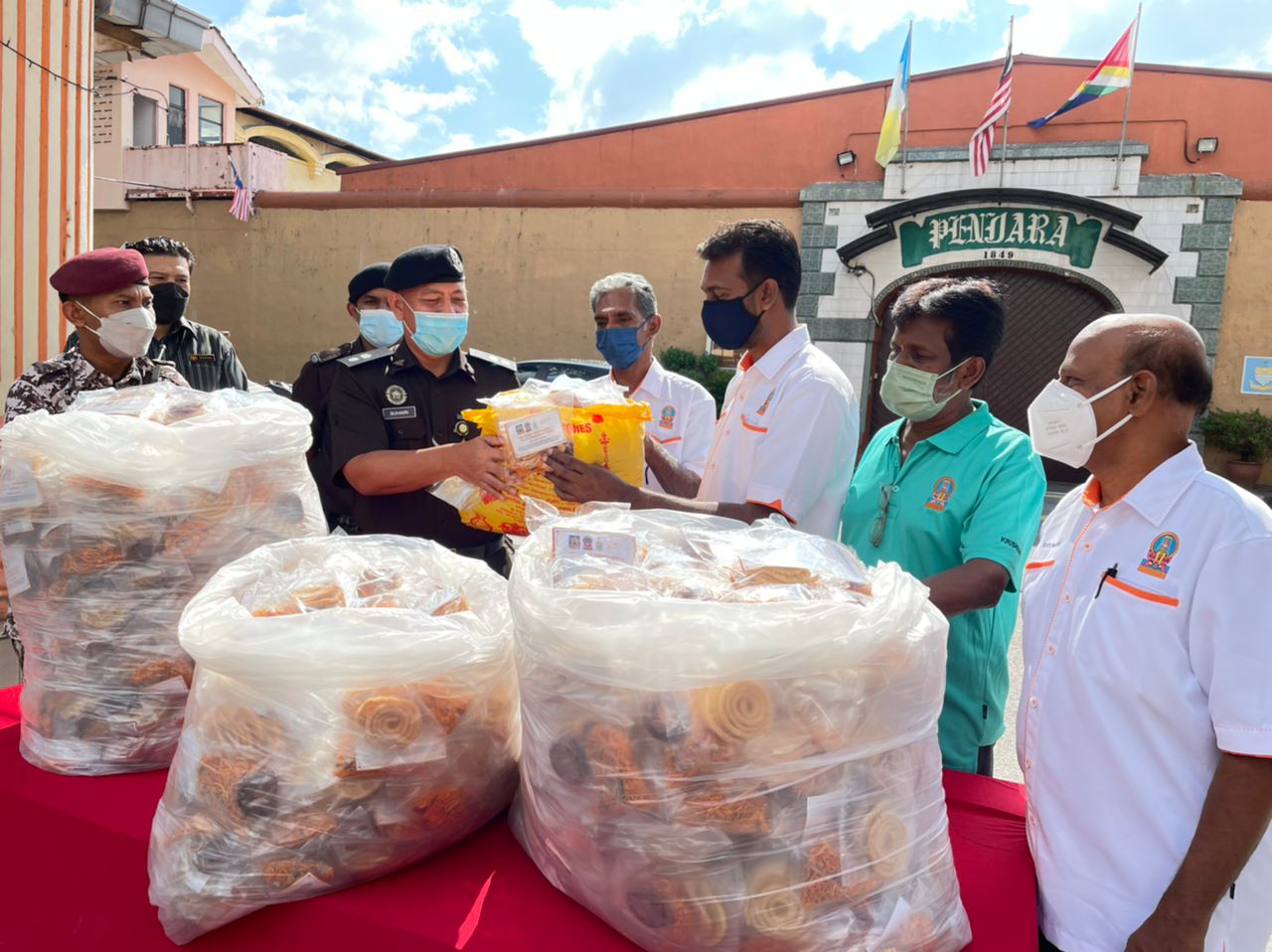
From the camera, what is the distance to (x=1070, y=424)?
1.48 metres

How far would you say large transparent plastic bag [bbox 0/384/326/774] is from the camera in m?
1.56

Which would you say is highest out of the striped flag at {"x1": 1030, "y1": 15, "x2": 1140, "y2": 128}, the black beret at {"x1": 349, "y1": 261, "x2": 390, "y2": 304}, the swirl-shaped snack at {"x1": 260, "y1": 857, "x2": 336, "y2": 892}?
the striped flag at {"x1": 1030, "y1": 15, "x2": 1140, "y2": 128}

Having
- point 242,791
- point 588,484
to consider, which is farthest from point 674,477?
point 242,791

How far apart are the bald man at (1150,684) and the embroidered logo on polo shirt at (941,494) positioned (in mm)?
473

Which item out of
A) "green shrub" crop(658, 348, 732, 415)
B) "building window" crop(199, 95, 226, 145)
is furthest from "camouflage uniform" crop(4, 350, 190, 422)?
"building window" crop(199, 95, 226, 145)

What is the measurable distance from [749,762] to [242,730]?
726 mm

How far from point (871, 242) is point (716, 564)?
41.6 feet

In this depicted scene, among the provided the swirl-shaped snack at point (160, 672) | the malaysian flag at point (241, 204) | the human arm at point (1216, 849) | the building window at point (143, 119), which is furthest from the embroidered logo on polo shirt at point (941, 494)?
the building window at point (143, 119)

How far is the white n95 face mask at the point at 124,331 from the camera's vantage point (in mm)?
2389

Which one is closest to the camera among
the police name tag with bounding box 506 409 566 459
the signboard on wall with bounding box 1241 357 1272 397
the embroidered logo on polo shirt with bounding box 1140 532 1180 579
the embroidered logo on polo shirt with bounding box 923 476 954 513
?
the embroidered logo on polo shirt with bounding box 1140 532 1180 579

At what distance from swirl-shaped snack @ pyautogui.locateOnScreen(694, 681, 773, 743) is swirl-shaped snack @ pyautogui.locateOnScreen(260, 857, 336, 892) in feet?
2.07

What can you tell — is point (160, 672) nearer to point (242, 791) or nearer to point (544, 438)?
point (242, 791)

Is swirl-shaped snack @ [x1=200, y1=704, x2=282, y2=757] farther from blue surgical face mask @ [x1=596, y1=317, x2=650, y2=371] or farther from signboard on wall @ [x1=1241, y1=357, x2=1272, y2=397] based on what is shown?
signboard on wall @ [x1=1241, y1=357, x2=1272, y2=397]

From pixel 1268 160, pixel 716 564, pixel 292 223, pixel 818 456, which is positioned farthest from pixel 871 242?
pixel 716 564
